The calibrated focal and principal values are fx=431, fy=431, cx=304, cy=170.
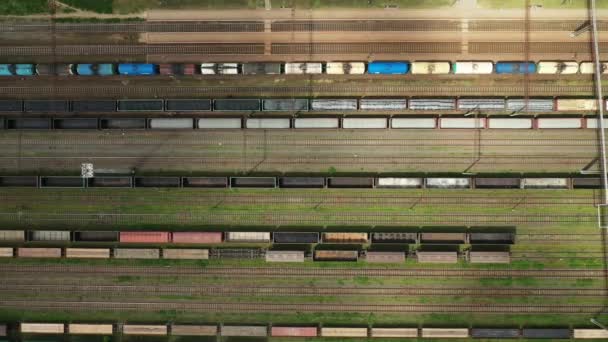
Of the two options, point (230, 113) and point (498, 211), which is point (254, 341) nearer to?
point (230, 113)

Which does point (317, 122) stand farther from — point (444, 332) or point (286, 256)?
point (444, 332)

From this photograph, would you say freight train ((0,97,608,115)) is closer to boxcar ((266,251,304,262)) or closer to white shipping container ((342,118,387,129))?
white shipping container ((342,118,387,129))

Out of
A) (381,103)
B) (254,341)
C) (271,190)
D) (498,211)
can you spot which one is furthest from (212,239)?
(498,211)

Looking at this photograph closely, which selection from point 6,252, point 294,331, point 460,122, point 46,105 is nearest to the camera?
point 294,331

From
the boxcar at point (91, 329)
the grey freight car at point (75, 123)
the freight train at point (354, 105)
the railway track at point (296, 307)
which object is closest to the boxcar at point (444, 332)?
the railway track at point (296, 307)

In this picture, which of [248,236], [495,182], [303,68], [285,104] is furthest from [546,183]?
[248,236]

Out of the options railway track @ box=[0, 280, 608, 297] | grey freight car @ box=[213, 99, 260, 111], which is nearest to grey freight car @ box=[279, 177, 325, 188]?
grey freight car @ box=[213, 99, 260, 111]

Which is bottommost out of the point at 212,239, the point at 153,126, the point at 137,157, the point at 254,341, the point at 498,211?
the point at 254,341

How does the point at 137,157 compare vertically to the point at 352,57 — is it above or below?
below
